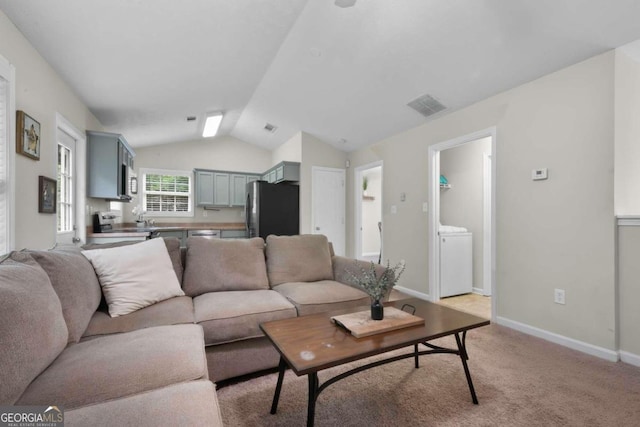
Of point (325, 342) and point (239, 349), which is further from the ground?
point (325, 342)

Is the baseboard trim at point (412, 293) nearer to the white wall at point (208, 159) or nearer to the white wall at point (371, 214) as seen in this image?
the white wall at point (371, 214)

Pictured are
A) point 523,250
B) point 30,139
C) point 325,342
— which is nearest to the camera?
point 325,342

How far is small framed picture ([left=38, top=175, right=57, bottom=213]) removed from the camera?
2.26m

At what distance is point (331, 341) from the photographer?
4.25 feet

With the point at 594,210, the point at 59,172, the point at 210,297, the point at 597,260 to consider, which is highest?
the point at 59,172

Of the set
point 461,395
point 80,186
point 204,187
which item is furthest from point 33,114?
point 204,187

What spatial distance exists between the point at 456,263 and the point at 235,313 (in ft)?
10.1

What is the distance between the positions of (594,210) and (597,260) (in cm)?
38

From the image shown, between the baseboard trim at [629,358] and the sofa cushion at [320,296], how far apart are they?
1854mm

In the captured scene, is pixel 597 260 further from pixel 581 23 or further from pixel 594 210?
pixel 581 23

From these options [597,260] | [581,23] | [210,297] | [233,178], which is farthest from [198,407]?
[233,178]

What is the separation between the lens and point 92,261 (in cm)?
173

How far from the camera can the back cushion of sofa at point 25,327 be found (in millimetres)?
814

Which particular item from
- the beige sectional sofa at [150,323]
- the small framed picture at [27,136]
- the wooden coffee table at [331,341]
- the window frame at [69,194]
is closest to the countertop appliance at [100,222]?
the window frame at [69,194]
